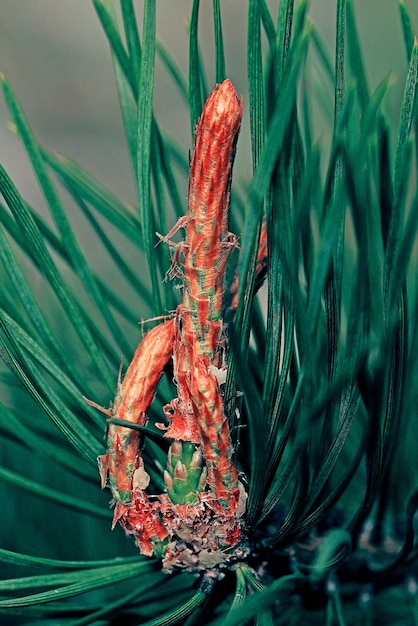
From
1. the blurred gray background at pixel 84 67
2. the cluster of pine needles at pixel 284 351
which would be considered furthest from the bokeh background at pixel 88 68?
the cluster of pine needles at pixel 284 351

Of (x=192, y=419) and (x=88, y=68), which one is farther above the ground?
(x=88, y=68)

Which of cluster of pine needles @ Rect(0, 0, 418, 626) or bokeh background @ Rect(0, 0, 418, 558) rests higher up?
bokeh background @ Rect(0, 0, 418, 558)

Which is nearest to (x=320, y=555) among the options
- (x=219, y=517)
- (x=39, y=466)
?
(x=219, y=517)

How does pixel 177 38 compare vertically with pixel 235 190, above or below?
above

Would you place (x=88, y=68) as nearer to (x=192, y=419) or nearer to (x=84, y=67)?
(x=84, y=67)

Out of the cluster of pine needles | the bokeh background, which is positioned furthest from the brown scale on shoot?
the bokeh background

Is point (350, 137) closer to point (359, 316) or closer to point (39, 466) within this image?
point (359, 316)

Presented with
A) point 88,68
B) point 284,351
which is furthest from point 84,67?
point 284,351

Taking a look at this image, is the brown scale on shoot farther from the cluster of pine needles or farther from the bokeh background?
the bokeh background
